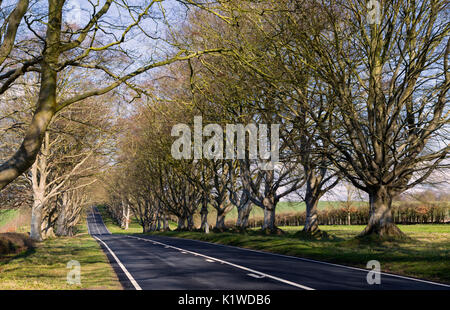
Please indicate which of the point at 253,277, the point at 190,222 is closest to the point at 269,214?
the point at 190,222

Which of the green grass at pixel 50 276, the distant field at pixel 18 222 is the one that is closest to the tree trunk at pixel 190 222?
the distant field at pixel 18 222

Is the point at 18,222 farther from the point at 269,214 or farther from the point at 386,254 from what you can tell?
the point at 386,254

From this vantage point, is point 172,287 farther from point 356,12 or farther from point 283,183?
point 283,183

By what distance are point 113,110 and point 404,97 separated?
19570 mm

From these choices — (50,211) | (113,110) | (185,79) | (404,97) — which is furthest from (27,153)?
(50,211)

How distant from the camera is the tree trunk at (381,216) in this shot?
19078 millimetres

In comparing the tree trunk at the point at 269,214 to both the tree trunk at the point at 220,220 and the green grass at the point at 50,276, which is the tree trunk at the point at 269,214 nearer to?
the tree trunk at the point at 220,220

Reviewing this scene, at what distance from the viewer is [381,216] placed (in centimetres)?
1933

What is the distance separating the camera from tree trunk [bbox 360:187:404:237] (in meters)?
19.1

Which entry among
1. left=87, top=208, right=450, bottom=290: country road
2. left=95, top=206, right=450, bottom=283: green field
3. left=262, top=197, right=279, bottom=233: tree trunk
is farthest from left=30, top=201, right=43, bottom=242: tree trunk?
left=87, top=208, right=450, bottom=290: country road

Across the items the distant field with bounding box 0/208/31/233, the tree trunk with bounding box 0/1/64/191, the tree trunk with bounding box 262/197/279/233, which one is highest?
the tree trunk with bounding box 0/1/64/191

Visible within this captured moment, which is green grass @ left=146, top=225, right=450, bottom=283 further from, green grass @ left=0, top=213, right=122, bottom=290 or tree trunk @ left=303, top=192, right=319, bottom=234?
green grass @ left=0, top=213, right=122, bottom=290

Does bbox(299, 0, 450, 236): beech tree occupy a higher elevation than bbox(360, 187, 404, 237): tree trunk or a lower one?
higher
